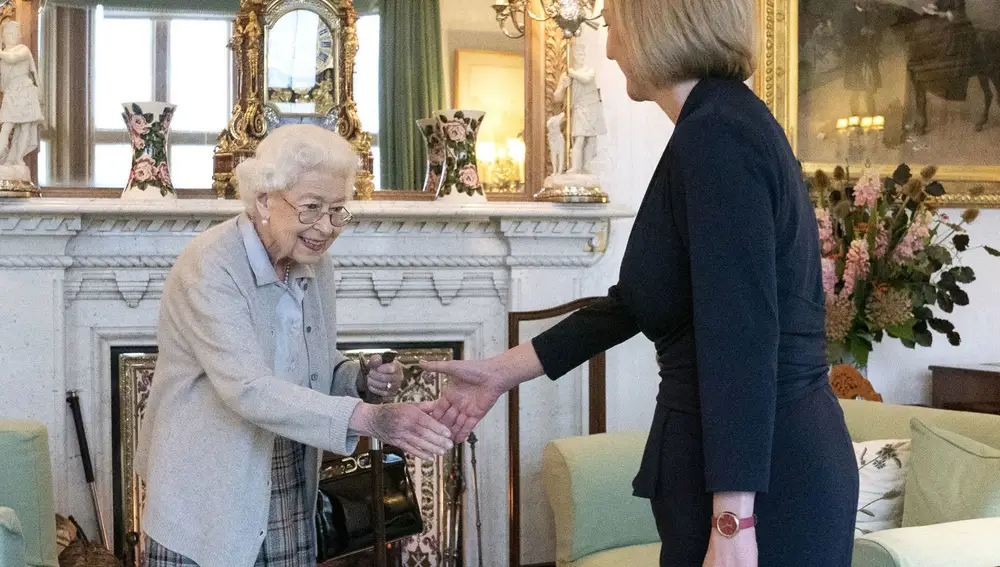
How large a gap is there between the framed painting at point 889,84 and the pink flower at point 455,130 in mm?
1271

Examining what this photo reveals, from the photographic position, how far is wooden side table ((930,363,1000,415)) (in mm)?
3910

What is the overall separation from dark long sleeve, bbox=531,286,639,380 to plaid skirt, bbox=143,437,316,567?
710 millimetres

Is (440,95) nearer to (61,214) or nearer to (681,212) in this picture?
(61,214)

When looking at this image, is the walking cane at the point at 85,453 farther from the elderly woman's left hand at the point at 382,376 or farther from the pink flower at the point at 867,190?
the pink flower at the point at 867,190

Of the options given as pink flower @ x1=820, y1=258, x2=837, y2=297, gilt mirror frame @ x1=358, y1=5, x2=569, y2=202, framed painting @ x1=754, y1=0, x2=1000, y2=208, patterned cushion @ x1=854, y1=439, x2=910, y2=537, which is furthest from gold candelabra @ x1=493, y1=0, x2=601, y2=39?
patterned cushion @ x1=854, y1=439, x2=910, y2=537

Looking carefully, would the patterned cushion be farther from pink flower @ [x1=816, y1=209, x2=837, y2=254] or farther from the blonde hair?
the blonde hair

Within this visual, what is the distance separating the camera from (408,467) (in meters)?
3.90

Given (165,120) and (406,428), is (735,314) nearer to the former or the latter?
(406,428)

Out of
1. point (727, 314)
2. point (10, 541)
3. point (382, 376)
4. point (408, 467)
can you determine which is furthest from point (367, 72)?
point (727, 314)

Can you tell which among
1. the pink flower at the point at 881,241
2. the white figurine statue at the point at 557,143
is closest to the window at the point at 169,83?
the white figurine statue at the point at 557,143

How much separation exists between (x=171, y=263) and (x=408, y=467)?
3.65ft

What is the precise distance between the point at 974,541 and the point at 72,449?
281cm

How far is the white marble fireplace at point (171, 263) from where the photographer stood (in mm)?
3506

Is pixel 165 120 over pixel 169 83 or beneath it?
beneath
